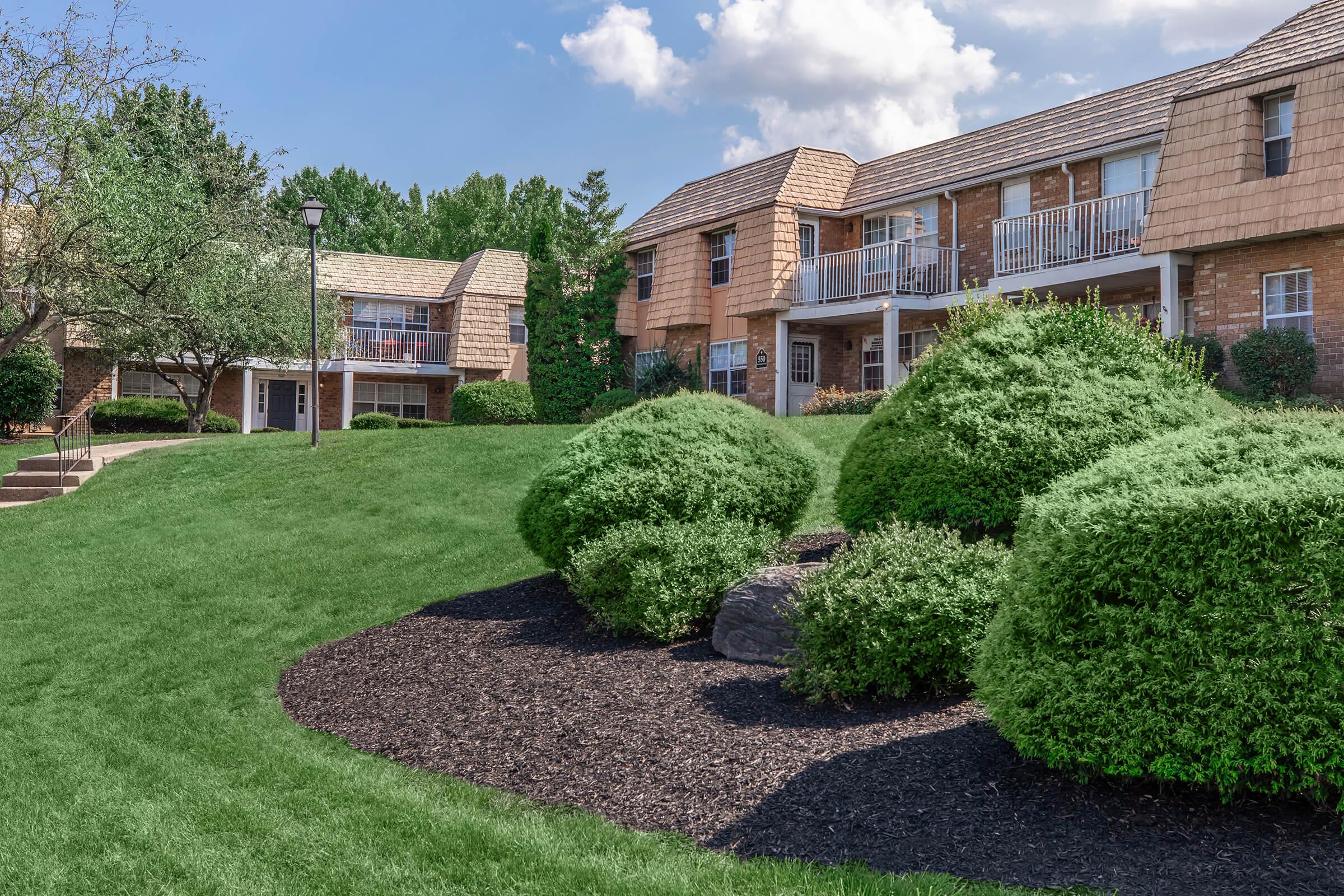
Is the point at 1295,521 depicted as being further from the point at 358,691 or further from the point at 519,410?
the point at 519,410

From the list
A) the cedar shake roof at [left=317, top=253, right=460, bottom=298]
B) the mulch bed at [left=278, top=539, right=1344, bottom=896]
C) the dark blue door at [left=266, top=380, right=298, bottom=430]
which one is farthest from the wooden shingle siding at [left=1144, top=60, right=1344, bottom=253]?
the dark blue door at [left=266, top=380, right=298, bottom=430]

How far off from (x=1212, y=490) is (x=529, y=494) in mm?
6516

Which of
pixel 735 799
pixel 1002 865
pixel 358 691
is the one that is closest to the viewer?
pixel 1002 865

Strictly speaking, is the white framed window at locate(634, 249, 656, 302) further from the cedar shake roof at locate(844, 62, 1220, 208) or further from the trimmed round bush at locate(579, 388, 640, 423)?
the cedar shake roof at locate(844, 62, 1220, 208)

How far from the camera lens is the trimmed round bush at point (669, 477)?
896 cm

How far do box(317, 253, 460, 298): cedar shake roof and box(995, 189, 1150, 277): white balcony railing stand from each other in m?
22.5

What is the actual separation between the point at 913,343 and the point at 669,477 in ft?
51.7

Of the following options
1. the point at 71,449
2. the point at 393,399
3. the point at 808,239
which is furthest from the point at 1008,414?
the point at 393,399

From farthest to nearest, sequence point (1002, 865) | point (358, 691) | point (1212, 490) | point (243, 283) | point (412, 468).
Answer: point (243, 283), point (412, 468), point (358, 691), point (1212, 490), point (1002, 865)

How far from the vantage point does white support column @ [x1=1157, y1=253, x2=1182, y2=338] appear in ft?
55.7

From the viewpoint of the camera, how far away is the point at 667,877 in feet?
13.2

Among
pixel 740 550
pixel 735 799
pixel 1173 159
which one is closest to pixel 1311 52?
pixel 1173 159

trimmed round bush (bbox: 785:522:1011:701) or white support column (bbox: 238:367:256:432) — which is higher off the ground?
white support column (bbox: 238:367:256:432)

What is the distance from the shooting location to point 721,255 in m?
26.1
